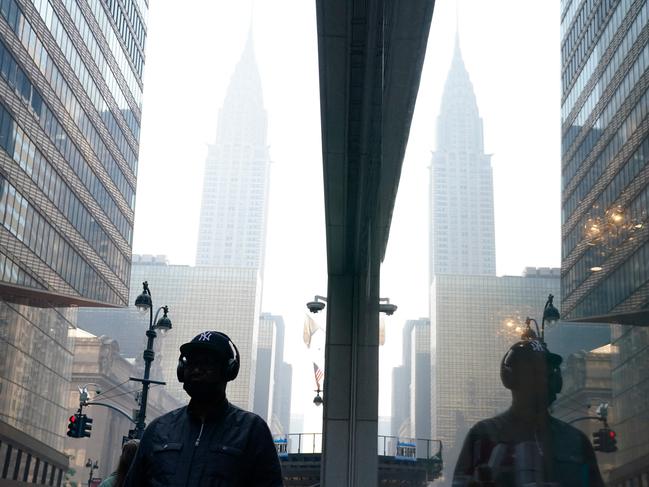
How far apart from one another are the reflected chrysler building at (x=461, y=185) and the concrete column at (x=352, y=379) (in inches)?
88.1

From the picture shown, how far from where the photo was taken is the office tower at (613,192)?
5781mm

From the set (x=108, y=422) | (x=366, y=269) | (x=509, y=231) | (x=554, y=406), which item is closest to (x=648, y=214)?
(x=554, y=406)

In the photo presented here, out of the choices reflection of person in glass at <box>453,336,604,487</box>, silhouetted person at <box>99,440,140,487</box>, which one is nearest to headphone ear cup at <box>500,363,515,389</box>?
reflection of person in glass at <box>453,336,604,487</box>

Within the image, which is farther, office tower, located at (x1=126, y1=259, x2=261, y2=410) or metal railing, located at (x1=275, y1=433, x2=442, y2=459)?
office tower, located at (x1=126, y1=259, x2=261, y2=410)

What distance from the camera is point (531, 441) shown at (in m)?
6.41

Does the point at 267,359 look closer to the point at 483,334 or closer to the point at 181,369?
the point at 483,334

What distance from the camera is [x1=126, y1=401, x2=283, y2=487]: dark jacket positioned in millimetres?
2896

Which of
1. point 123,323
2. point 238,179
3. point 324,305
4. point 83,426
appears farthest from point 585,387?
point 238,179

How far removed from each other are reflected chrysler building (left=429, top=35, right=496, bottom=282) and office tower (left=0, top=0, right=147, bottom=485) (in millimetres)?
24820

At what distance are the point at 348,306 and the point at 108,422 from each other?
50.5m

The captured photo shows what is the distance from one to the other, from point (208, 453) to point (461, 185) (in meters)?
10.8

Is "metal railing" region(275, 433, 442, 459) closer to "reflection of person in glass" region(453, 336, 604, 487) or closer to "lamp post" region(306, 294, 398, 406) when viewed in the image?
"lamp post" region(306, 294, 398, 406)

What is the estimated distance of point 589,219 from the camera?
7.34 m

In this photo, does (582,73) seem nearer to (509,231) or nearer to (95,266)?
(509,231)
